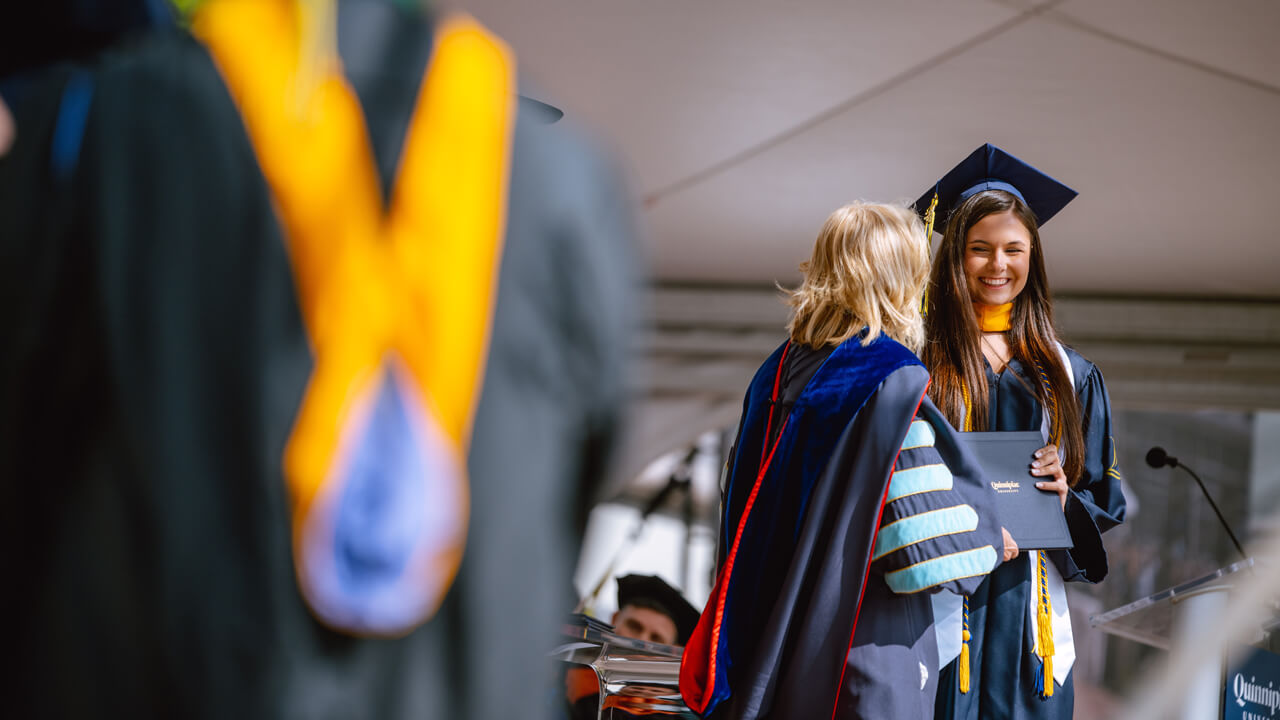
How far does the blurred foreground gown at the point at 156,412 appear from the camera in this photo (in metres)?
0.61

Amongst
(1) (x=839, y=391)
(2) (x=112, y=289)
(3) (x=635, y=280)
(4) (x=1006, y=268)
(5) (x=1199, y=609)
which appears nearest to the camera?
(2) (x=112, y=289)

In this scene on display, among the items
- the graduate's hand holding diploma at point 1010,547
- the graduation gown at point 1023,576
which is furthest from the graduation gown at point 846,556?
the graduation gown at point 1023,576

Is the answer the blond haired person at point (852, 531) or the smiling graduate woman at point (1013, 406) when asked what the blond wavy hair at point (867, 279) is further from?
the smiling graduate woman at point (1013, 406)

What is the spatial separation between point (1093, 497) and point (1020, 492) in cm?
38

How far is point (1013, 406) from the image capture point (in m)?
2.40

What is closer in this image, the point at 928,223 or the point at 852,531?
the point at 852,531

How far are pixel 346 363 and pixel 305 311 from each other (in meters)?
0.04

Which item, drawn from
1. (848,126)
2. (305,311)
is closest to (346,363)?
(305,311)

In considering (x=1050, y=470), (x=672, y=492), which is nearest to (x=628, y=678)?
(x=1050, y=470)

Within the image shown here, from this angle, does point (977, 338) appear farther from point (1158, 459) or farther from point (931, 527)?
point (1158, 459)

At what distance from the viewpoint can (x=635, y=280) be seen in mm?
760

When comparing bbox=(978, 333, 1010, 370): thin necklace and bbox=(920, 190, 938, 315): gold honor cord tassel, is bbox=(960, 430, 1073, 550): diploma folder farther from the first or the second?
bbox=(920, 190, 938, 315): gold honor cord tassel

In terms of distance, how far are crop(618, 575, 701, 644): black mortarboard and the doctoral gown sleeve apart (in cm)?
181

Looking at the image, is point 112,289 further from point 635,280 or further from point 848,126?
point 848,126
